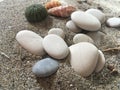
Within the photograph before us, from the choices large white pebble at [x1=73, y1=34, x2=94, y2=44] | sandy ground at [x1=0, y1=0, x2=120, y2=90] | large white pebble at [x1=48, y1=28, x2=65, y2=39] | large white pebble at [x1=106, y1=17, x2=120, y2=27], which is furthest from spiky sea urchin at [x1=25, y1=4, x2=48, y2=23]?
large white pebble at [x1=106, y1=17, x2=120, y2=27]

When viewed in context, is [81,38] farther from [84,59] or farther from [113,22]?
[113,22]

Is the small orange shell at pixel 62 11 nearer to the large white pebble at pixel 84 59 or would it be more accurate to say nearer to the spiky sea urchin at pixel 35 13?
the spiky sea urchin at pixel 35 13

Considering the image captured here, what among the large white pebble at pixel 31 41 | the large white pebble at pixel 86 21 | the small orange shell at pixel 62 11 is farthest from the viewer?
the small orange shell at pixel 62 11

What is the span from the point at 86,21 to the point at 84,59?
0.25m

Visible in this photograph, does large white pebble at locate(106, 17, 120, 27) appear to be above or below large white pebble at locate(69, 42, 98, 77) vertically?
below

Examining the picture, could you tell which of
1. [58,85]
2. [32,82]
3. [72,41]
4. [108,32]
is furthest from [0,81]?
[108,32]

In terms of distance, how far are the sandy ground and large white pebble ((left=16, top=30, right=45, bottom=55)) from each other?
23 millimetres

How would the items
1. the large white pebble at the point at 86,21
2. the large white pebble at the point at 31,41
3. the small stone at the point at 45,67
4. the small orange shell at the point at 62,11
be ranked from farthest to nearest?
the small orange shell at the point at 62,11, the large white pebble at the point at 86,21, the large white pebble at the point at 31,41, the small stone at the point at 45,67

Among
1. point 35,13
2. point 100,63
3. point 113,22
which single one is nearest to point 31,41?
point 35,13

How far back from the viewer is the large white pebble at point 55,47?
1.10 meters

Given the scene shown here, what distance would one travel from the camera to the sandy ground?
105 cm

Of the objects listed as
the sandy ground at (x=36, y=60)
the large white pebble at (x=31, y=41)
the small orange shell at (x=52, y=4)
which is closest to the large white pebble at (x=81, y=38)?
the sandy ground at (x=36, y=60)

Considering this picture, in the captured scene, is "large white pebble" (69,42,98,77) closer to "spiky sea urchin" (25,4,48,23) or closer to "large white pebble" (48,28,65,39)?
"large white pebble" (48,28,65,39)

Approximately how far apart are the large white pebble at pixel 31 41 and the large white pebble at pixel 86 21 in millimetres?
207
